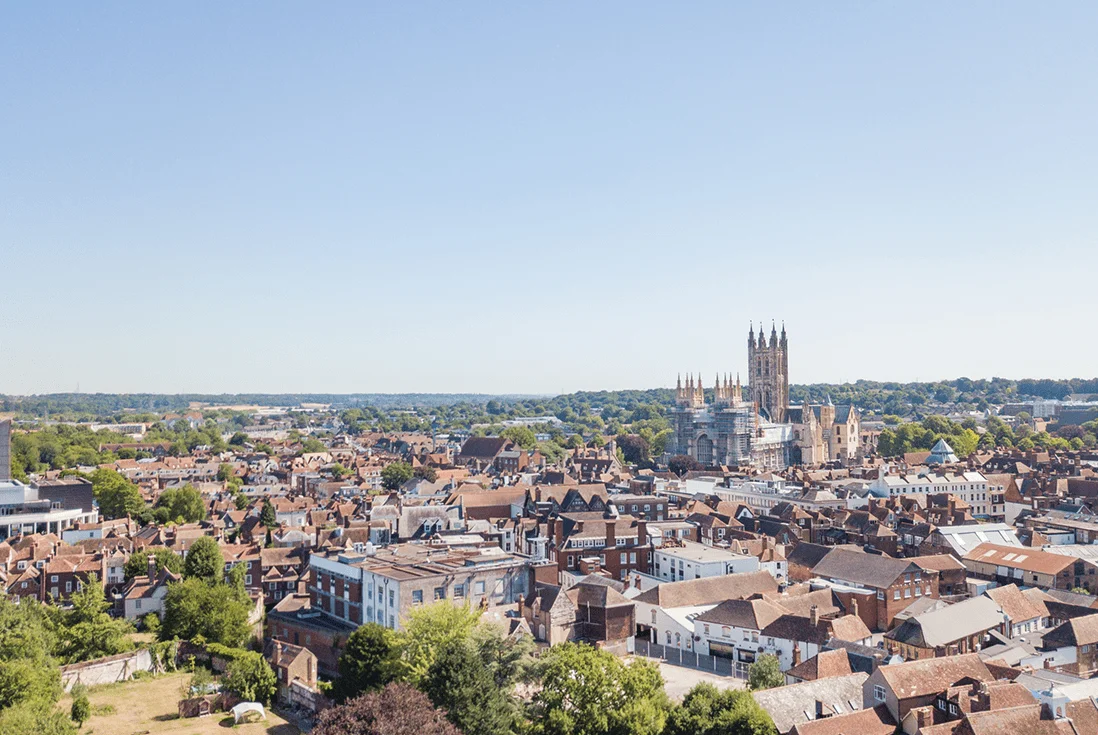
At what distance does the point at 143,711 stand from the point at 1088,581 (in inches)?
2013

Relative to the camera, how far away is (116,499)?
8662cm

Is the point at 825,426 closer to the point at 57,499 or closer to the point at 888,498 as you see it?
the point at 888,498

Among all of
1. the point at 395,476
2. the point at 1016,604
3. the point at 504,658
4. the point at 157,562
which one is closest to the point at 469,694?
the point at 504,658

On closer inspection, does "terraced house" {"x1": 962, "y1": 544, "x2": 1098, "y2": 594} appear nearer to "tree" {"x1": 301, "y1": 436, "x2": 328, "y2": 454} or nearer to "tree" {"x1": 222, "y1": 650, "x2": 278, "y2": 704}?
"tree" {"x1": 222, "y1": 650, "x2": 278, "y2": 704}

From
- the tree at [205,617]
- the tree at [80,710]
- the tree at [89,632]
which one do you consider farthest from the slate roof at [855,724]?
the tree at [89,632]

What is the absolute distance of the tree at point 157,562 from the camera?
57.6 metres

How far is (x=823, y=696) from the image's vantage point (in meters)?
35.4

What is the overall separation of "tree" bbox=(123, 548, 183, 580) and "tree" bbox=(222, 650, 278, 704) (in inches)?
581

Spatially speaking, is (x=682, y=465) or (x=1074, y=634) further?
(x=682, y=465)

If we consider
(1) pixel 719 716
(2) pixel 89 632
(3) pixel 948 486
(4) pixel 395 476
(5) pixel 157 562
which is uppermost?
(3) pixel 948 486

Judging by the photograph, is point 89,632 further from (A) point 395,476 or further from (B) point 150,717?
(A) point 395,476

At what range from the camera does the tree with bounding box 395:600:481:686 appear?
38.6 meters

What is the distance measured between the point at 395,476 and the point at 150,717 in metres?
61.6

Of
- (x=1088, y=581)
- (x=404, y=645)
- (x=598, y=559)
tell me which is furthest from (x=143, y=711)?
(x=1088, y=581)
